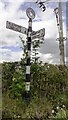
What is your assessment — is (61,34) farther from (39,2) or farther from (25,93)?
(25,93)

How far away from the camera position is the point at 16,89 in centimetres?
871

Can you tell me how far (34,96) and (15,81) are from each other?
74cm

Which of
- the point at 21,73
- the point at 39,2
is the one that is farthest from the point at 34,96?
Result: the point at 39,2

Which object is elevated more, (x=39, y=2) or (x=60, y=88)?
(x=39, y=2)

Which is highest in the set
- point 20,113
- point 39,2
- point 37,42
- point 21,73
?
point 39,2

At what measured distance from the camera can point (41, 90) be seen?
955 centimetres

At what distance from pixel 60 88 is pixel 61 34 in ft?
8.85

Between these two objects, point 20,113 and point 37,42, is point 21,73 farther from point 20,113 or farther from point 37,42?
point 20,113

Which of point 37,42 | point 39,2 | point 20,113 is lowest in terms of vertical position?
point 20,113

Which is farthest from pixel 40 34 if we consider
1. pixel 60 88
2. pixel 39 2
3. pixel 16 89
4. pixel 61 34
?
pixel 61 34

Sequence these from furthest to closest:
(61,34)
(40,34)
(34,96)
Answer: (61,34), (34,96), (40,34)

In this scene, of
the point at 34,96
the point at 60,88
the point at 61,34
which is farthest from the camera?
the point at 61,34

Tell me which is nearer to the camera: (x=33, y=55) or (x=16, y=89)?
(x=16, y=89)

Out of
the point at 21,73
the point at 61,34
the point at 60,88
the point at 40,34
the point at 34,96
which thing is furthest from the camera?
the point at 61,34
